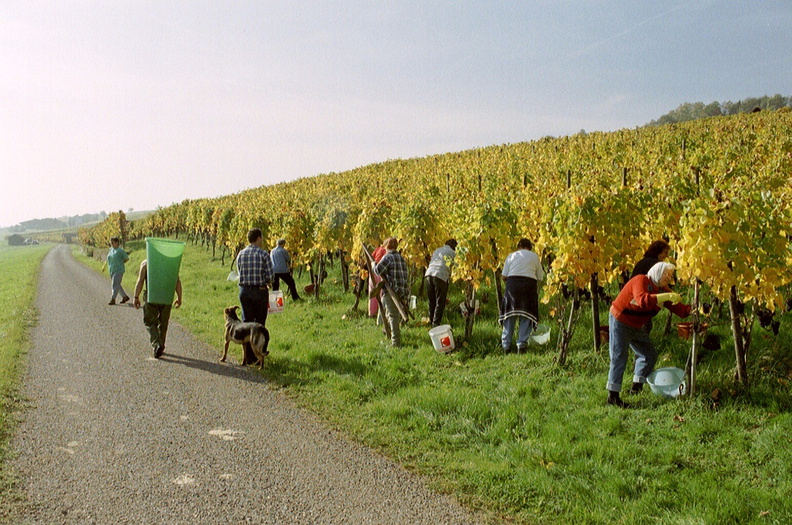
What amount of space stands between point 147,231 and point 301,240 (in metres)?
46.3

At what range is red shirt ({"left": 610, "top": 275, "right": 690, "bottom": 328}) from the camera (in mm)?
5852

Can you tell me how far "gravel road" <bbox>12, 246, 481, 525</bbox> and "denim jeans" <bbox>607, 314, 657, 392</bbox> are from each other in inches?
106

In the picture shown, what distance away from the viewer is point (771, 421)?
17.8ft

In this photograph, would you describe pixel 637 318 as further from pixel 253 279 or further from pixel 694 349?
pixel 253 279

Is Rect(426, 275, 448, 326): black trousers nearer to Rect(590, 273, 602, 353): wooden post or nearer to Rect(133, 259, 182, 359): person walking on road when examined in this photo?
Rect(590, 273, 602, 353): wooden post

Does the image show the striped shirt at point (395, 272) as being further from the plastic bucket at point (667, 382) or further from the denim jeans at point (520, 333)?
the plastic bucket at point (667, 382)

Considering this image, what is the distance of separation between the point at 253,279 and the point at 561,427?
5.40 metres

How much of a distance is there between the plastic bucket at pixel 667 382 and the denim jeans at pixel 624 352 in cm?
9

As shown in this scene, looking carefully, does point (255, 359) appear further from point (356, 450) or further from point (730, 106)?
point (730, 106)

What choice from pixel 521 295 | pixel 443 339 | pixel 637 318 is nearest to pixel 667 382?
pixel 637 318

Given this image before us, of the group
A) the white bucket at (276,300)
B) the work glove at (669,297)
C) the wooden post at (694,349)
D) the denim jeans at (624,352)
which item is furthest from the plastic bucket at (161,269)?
the wooden post at (694,349)

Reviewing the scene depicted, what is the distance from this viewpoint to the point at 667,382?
6.35 meters

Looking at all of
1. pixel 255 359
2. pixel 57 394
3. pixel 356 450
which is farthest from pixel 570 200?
pixel 57 394

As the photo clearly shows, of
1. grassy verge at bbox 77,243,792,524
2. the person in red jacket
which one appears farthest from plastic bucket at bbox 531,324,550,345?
the person in red jacket
